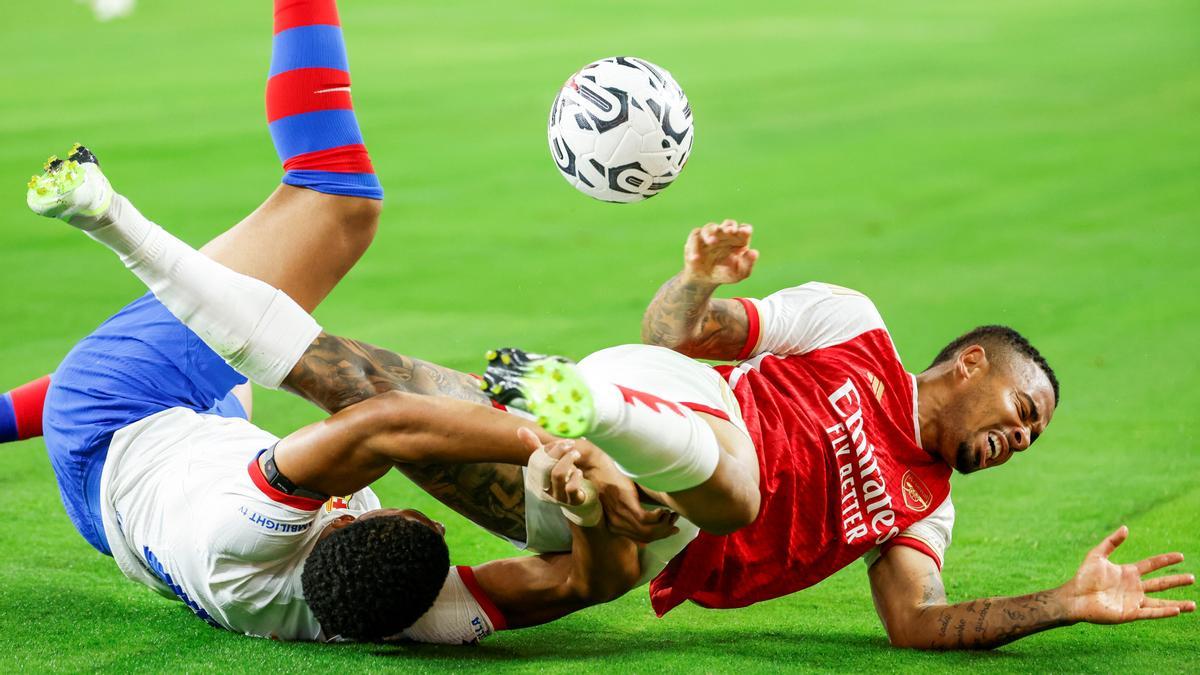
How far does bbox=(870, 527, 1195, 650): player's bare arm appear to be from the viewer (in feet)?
11.8

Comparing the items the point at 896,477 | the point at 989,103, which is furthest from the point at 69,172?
the point at 989,103

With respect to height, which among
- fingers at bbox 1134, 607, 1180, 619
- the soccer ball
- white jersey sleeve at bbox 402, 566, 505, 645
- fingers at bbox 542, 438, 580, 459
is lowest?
white jersey sleeve at bbox 402, 566, 505, 645

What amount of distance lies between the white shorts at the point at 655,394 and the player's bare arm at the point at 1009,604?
627mm

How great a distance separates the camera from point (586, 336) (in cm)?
784

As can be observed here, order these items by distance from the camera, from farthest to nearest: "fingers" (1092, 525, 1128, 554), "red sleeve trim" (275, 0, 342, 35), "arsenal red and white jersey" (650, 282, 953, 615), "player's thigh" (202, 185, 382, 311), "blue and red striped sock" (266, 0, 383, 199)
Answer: "red sleeve trim" (275, 0, 342, 35), "blue and red striped sock" (266, 0, 383, 199), "player's thigh" (202, 185, 382, 311), "arsenal red and white jersey" (650, 282, 953, 615), "fingers" (1092, 525, 1128, 554)

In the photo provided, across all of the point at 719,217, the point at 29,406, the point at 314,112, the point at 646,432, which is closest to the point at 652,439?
the point at 646,432

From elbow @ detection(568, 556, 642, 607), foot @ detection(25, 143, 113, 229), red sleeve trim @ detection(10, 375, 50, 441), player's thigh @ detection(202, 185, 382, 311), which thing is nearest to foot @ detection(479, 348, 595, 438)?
elbow @ detection(568, 556, 642, 607)

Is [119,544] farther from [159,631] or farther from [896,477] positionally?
[896,477]

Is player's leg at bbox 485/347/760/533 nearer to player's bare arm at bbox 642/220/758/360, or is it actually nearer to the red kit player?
the red kit player

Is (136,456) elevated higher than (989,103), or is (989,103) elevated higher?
(989,103)

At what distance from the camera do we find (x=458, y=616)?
3.97 meters

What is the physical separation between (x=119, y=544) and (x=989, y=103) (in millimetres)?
11715

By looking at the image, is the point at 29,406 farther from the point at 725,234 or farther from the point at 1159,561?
the point at 1159,561

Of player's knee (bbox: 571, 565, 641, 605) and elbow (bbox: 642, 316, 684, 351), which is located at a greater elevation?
elbow (bbox: 642, 316, 684, 351)
